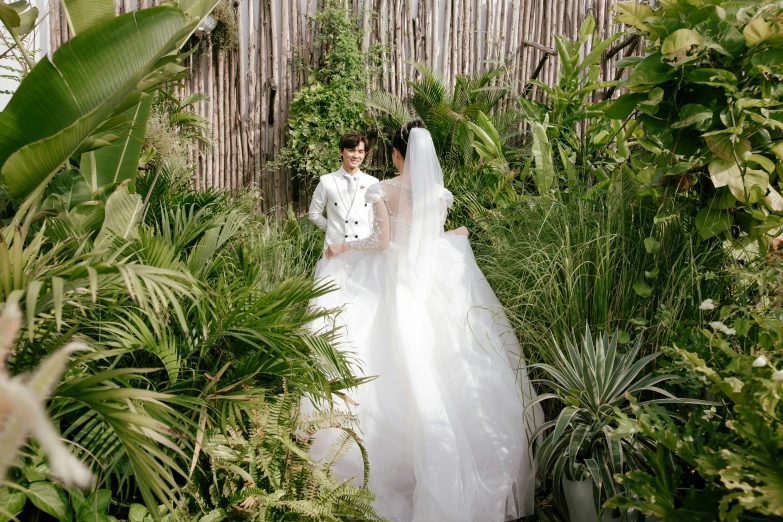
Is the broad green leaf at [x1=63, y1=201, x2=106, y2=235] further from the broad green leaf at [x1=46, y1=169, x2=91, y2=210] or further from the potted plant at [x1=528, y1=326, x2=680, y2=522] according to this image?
the potted plant at [x1=528, y1=326, x2=680, y2=522]

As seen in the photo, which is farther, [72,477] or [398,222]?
[398,222]

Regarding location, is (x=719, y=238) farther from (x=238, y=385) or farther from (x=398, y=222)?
(x=238, y=385)

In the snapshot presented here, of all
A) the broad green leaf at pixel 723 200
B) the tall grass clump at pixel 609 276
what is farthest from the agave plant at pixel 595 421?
the broad green leaf at pixel 723 200

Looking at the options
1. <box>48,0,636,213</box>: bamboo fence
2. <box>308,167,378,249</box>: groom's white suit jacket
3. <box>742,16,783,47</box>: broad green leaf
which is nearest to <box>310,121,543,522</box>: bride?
<box>308,167,378,249</box>: groom's white suit jacket

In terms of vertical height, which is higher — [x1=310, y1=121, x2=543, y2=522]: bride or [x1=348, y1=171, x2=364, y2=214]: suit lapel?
[x1=348, y1=171, x2=364, y2=214]: suit lapel

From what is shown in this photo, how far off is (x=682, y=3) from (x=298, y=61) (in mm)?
4245

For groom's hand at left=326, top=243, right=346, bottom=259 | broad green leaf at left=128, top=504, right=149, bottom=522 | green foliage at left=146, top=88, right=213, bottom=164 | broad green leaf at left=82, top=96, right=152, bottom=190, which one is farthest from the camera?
green foliage at left=146, top=88, right=213, bottom=164

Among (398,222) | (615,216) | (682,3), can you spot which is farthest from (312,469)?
(682,3)

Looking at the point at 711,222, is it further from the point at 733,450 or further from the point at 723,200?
the point at 733,450

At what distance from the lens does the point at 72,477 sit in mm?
538

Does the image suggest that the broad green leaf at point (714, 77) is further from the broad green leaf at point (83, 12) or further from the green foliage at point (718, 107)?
the broad green leaf at point (83, 12)

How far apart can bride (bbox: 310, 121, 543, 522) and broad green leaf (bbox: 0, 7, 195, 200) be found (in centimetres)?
179

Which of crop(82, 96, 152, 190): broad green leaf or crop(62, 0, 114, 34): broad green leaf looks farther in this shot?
crop(82, 96, 152, 190): broad green leaf

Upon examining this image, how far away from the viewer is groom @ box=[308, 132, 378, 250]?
5508 millimetres
